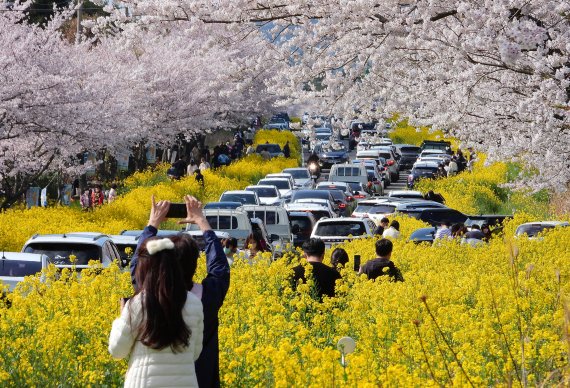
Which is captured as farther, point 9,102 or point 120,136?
point 120,136

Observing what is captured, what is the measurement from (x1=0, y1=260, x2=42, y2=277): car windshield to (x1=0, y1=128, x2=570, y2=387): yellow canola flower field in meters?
2.73

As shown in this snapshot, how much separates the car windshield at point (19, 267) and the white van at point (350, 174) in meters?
32.8

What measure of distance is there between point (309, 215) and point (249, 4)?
18771mm

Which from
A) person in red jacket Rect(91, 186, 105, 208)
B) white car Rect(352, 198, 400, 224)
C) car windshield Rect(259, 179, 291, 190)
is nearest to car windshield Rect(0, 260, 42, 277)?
white car Rect(352, 198, 400, 224)

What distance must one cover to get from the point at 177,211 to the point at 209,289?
0.72 metres

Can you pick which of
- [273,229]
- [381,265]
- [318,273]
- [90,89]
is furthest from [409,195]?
[318,273]

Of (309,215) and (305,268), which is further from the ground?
(305,268)

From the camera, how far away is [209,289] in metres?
6.78

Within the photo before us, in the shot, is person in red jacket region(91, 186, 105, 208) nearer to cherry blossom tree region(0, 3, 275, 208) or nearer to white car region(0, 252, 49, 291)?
cherry blossom tree region(0, 3, 275, 208)

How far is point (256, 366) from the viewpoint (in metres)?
7.95

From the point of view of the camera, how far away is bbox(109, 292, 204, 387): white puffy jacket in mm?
6105

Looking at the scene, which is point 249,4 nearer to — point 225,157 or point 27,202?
point 27,202

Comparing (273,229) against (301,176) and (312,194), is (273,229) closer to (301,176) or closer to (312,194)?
(312,194)

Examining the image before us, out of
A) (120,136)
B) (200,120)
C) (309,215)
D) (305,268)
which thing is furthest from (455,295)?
(200,120)
